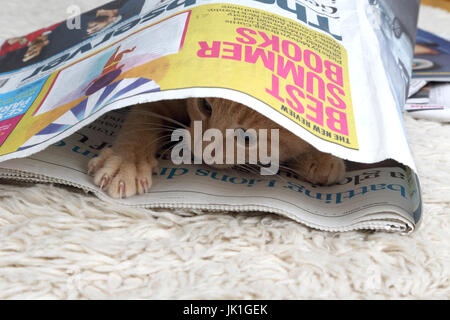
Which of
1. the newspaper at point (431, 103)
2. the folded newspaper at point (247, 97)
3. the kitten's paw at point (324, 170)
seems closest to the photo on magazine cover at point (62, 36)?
the folded newspaper at point (247, 97)

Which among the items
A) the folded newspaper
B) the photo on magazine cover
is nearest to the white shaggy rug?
the folded newspaper

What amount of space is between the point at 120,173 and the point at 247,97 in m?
0.28

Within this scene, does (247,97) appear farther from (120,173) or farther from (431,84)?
(431,84)

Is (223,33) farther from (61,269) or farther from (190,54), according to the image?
(61,269)

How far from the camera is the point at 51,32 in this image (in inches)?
45.4

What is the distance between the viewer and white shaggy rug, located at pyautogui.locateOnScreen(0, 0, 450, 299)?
2.02ft

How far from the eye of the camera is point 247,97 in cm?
65

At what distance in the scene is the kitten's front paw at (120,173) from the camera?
784 mm

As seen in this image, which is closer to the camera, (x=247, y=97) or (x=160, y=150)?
(x=247, y=97)

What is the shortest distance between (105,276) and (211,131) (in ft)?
1.06

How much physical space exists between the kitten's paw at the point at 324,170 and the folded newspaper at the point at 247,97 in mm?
15

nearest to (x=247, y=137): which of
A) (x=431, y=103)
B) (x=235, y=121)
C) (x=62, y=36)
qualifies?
(x=235, y=121)

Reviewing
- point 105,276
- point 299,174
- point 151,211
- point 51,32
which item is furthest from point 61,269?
point 51,32

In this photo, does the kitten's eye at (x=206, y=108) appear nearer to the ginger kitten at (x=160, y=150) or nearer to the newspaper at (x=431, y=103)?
the ginger kitten at (x=160, y=150)
